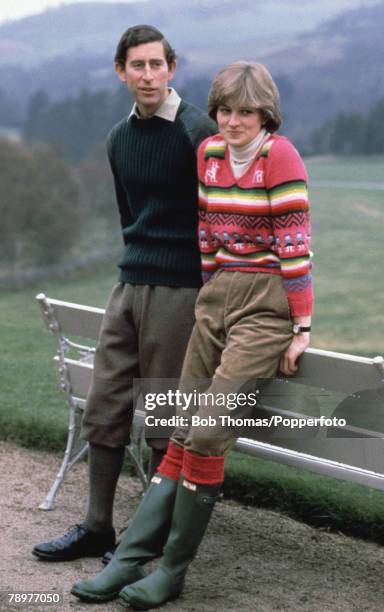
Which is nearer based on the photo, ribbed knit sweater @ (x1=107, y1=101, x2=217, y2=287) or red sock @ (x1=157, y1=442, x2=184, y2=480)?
red sock @ (x1=157, y1=442, x2=184, y2=480)

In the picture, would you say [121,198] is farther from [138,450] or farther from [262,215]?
[138,450]

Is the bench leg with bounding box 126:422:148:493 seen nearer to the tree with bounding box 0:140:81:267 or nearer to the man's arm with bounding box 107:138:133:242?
the man's arm with bounding box 107:138:133:242

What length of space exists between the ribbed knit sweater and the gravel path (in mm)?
975

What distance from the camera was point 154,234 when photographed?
146 inches

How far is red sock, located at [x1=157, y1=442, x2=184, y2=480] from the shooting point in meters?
3.45

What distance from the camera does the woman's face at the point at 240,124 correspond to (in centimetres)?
333

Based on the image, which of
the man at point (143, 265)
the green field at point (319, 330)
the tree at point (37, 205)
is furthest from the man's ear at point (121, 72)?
the tree at point (37, 205)

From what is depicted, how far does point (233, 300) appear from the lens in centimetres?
340

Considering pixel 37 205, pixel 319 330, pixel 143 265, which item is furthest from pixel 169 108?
pixel 37 205

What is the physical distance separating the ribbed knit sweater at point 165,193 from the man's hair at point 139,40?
17cm

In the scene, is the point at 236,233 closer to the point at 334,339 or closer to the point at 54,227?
the point at 334,339

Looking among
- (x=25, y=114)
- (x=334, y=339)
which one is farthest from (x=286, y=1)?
(x=334, y=339)

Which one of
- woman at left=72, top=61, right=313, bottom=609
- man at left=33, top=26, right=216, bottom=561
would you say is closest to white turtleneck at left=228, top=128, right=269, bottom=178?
woman at left=72, top=61, right=313, bottom=609

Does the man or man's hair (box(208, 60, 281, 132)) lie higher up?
man's hair (box(208, 60, 281, 132))
